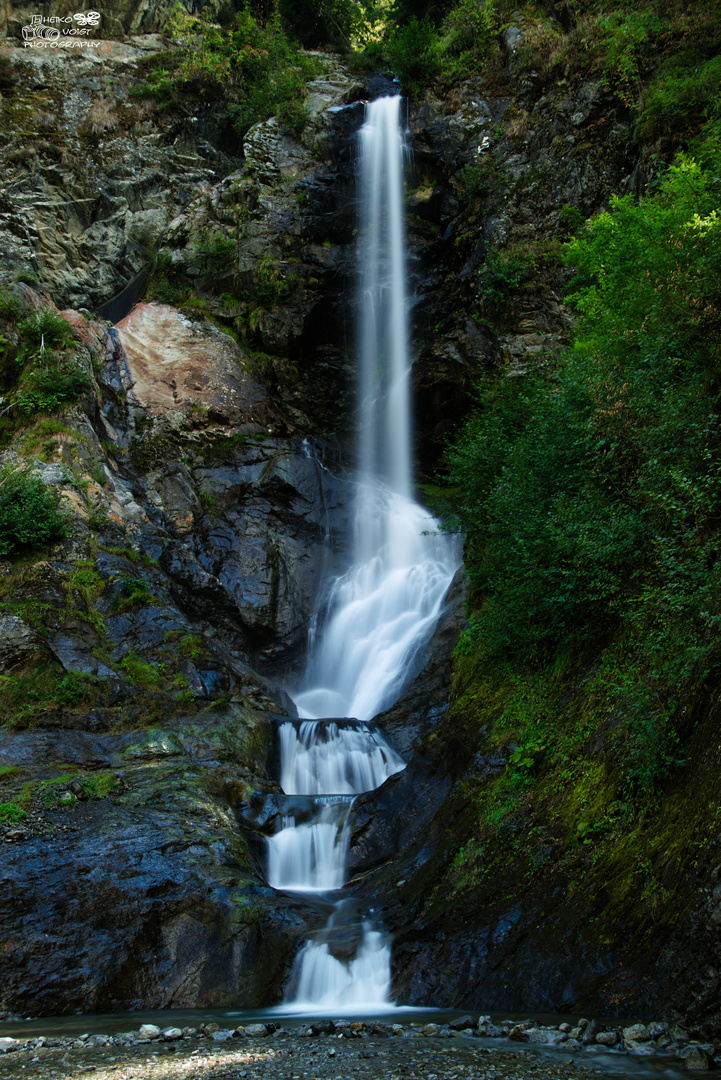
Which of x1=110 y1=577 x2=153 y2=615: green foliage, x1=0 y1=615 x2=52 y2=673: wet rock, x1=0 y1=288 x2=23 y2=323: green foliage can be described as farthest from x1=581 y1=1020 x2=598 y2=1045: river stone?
x1=0 y1=288 x2=23 y2=323: green foliage

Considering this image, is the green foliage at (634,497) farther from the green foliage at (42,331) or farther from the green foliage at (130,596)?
the green foliage at (42,331)

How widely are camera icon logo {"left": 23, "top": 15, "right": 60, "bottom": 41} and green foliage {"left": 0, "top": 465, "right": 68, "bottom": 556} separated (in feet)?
86.2

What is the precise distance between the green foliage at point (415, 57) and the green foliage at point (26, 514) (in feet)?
75.1

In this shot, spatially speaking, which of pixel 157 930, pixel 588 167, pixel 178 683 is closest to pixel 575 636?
pixel 157 930

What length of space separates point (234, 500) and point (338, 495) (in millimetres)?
3718

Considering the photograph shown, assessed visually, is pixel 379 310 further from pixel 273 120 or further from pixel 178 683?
pixel 178 683

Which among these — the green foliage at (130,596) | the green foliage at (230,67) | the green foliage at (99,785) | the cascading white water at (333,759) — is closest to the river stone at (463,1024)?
the green foliage at (99,785)

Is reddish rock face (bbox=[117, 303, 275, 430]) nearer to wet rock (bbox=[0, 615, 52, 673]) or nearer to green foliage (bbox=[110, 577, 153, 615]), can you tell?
green foliage (bbox=[110, 577, 153, 615])

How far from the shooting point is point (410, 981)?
727 cm

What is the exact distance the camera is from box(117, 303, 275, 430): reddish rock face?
21266mm

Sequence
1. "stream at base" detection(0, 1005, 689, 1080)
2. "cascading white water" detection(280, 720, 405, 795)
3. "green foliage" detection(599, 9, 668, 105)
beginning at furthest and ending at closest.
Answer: "green foliage" detection(599, 9, 668, 105) → "cascading white water" detection(280, 720, 405, 795) → "stream at base" detection(0, 1005, 689, 1080)

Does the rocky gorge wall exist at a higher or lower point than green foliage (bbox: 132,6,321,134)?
lower

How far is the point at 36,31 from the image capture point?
3000 centimetres

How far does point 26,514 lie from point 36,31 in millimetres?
28227
